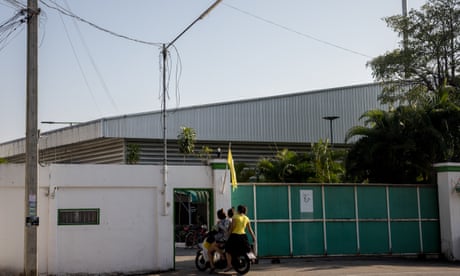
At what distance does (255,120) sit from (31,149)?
2199 cm

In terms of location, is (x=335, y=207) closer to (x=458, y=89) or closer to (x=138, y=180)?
(x=138, y=180)

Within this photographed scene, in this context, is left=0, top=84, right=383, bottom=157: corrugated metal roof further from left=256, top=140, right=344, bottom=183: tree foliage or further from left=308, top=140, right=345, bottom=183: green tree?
left=308, top=140, right=345, bottom=183: green tree

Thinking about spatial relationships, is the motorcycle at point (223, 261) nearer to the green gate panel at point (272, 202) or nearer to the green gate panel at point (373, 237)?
the green gate panel at point (272, 202)

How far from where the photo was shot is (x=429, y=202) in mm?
21844

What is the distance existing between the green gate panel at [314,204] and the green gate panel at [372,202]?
1415 mm

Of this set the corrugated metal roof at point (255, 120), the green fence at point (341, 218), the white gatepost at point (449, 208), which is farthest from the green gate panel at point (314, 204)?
the corrugated metal roof at point (255, 120)

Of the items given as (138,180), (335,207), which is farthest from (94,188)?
(335,207)

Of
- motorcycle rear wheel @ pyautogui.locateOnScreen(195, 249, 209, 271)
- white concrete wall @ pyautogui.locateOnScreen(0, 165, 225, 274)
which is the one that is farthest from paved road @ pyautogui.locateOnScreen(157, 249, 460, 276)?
white concrete wall @ pyautogui.locateOnScreen(0, 165, 225, 274)

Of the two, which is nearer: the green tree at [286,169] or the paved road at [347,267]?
the paved road at [347,267]

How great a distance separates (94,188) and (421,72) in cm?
1656

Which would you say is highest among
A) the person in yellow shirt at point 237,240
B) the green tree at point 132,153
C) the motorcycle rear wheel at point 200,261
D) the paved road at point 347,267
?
the green tree at point 132,153

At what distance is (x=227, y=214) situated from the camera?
58.2 ft

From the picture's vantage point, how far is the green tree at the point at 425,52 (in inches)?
1078

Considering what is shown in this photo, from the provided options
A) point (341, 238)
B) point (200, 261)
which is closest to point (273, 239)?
point (341, 238)
